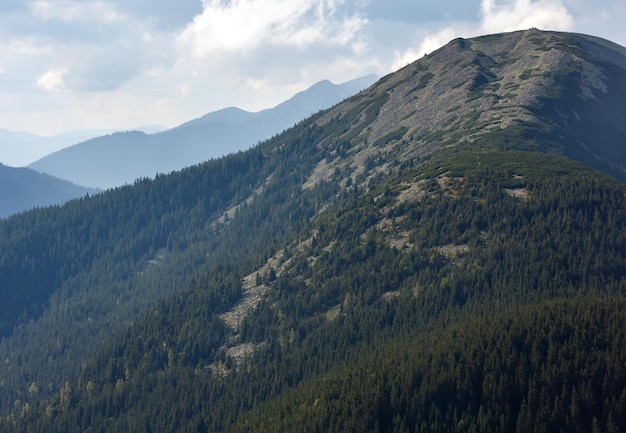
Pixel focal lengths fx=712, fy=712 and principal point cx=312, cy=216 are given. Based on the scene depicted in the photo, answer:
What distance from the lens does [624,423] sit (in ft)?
319

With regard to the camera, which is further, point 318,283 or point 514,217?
point 318,283

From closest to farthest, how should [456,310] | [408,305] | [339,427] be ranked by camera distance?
[339,427] → [456,310] → [408,305]

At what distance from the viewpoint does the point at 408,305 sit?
160m

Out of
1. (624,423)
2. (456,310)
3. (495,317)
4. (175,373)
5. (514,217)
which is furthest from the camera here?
(175,373)

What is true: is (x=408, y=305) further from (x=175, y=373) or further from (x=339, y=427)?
(x=175, y=373)

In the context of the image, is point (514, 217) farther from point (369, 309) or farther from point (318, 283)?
point (318, 283)

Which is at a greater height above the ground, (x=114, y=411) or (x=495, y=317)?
(x=495, y=317)

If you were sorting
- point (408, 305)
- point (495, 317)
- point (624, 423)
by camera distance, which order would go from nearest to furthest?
point (624, 423) → point (495, 317) → point (408, 305)

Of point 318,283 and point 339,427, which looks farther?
point 318,283

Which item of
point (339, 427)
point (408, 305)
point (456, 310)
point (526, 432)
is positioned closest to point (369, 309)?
point (408, 305)

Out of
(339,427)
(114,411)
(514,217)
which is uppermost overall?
(514,217)

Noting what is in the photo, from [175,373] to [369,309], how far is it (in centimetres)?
5733

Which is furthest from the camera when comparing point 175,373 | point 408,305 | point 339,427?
point 175,373

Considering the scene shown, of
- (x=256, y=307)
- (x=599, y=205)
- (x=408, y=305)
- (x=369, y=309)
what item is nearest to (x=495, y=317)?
(x=408, y=305)
